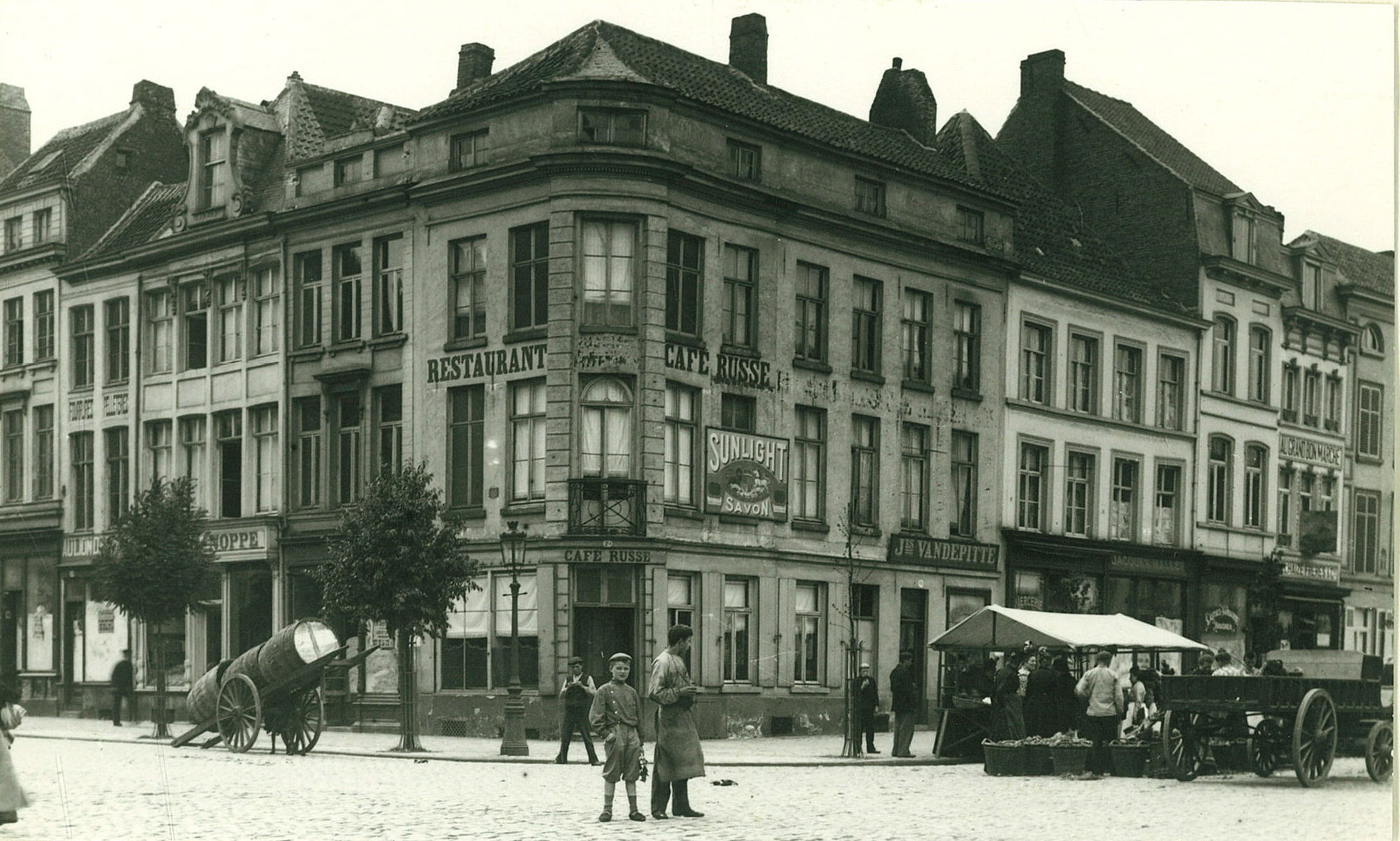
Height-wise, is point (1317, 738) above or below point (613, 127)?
below

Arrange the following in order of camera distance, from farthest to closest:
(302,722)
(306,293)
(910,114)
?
1. (910,114)
2. (306,293)
3. (302,722)

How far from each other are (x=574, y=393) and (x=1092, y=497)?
15176mm

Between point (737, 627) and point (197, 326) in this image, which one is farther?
point (197, 326)

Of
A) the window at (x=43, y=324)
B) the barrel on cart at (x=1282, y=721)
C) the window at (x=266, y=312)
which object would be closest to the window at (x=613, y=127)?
the window at (x=266, y=312)

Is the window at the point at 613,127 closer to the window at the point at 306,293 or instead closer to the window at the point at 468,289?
the window at the point at 468,289

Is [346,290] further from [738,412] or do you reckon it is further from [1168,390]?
[1168,390]

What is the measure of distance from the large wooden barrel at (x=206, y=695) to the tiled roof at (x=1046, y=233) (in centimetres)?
2071

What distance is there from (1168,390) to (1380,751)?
71.9 feet

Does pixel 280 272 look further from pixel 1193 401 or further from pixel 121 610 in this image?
pixel 1193 401

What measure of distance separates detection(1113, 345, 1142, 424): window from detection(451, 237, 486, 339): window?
634 inches

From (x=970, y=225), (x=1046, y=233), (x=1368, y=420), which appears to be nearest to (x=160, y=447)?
(x=970, y=225)

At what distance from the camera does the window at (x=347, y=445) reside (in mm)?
36188

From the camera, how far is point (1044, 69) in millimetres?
28016

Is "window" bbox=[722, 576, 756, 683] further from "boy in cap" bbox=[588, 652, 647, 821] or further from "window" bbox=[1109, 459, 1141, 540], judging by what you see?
"boy in cap" bbox=[588, 652, 647, 821]
